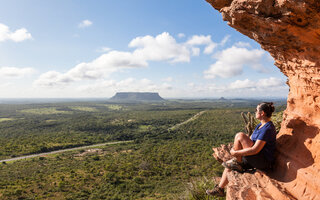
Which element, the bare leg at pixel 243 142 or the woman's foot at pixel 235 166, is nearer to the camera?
the bare leg at pixel 243 142

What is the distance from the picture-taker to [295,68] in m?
4.62

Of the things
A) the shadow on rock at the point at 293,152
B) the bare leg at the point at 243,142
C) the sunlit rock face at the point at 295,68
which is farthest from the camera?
the bare leg at the point at 243,142

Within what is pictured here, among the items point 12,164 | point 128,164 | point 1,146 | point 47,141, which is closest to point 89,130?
point 47,141

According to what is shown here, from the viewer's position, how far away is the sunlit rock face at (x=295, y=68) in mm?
3668

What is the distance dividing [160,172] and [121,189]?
27.6ft

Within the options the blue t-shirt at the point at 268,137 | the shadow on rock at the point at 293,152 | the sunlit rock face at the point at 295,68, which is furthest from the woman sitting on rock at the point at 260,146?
the sunlit rock face at the point at 295,68

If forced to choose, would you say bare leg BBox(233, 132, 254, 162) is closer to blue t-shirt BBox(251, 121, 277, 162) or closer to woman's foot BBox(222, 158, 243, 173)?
blue t-shirt BBox(251, 121, 277, 162)

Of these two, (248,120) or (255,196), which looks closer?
(255,196)

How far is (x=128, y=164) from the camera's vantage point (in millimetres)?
36906

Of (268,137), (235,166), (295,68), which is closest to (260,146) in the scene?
(268,137)

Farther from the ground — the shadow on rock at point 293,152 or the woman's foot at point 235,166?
the shadow on rock at point 293,152

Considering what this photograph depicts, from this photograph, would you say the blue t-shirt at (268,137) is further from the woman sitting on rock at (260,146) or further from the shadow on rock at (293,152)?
the shadow on rock at (293,152)

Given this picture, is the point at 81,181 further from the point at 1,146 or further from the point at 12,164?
the point at 1,146


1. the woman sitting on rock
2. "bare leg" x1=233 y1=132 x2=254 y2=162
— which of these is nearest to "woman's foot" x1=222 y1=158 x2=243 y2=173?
the woman sitting on rock
